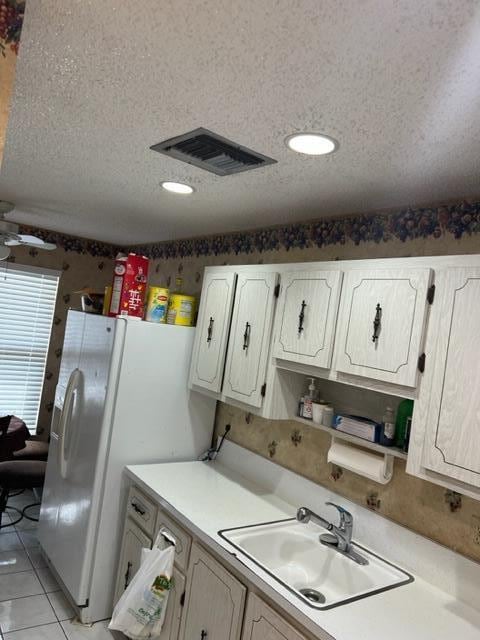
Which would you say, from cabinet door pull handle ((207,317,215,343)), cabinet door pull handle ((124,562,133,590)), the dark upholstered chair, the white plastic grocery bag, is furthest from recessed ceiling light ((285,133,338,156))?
the dark upholstered chair

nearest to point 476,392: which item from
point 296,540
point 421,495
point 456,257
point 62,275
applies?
point 456,257

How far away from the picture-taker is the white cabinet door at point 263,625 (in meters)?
1.43

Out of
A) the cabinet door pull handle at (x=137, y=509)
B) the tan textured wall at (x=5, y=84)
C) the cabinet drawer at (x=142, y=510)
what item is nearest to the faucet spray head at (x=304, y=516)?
the cabinet drawer at (x=142, y=510)

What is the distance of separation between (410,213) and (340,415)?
0.90m

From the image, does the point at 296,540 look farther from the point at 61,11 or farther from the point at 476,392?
the point at 61,11

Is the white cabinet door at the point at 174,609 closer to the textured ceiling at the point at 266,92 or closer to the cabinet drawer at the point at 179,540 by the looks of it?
the cabinet drawer at the point at 179,540

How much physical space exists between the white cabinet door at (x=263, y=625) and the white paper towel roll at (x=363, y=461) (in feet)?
1.97

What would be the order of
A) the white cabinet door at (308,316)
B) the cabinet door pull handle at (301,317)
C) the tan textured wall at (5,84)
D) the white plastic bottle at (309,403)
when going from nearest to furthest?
the tan textured wall at (5,84) → the white cabinet door at (308,316) → the cabinet door pull handle at (301,317) → the white plastic bottle at (309,403)

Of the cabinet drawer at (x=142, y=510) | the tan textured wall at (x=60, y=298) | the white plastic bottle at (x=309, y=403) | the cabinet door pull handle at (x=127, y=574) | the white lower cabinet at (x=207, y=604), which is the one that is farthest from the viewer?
the tan textured wall at (x=60, y=298)

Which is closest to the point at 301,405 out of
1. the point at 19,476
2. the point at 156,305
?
the point at 156,305

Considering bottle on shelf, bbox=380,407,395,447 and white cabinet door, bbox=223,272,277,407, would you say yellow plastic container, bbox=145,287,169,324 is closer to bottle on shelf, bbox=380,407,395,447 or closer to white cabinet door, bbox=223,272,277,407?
white cabinet door, bbox=223,272,277,407

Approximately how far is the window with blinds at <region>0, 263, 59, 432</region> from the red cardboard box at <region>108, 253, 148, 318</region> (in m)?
1.80

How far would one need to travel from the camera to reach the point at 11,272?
12.9ft

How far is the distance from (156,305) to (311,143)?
1.45m
